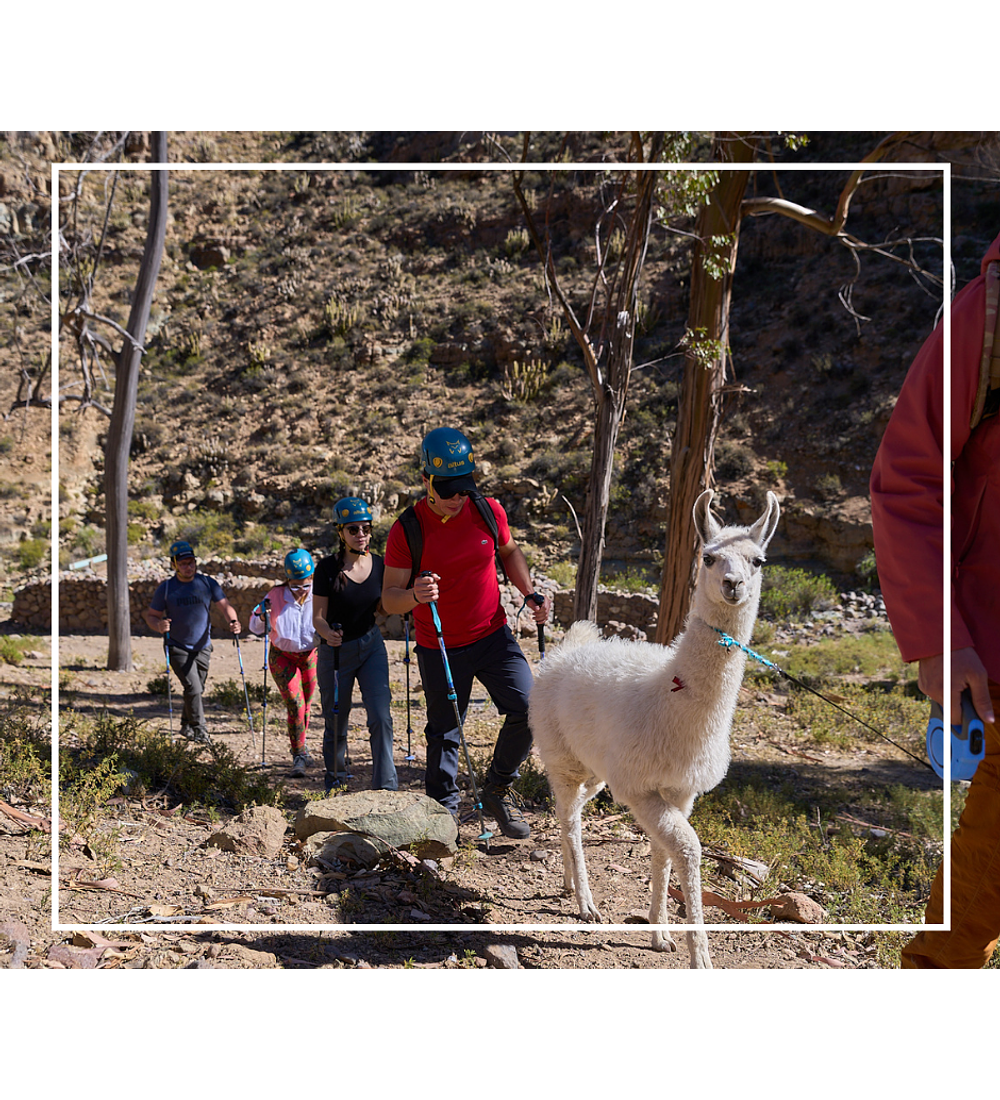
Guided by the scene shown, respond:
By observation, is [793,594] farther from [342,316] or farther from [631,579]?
[342,316]

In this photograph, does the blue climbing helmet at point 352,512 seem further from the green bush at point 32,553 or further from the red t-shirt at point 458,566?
the green bush at point 32,553

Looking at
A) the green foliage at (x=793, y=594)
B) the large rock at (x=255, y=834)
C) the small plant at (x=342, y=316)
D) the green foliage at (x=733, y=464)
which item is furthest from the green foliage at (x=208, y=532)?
the large rock at (x=255, y=834)

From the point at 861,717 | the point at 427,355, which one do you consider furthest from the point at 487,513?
the point at 427,355

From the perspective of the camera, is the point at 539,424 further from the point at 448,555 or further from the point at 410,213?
the point at 448,555

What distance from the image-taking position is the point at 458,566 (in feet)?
14.1

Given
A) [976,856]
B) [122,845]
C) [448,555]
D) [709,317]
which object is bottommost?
[122,845]

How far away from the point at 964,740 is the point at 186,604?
21.3 ft

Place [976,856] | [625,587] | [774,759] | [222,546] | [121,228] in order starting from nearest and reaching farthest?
[976,856] → [774,759] → [625,587] → [222,546] → [121,228]

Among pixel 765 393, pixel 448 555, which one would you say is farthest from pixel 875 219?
pixel 448 555

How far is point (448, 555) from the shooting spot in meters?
4.29

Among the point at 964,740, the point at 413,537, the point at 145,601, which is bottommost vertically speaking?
the point at 145,601

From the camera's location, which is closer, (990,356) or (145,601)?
(990,356)

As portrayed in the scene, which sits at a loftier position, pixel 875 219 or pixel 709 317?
pixel 875 219

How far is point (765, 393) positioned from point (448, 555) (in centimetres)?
2134
